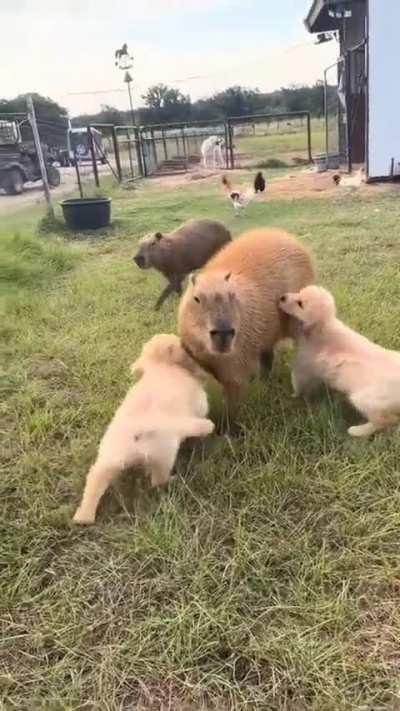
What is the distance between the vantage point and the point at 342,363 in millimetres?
2820

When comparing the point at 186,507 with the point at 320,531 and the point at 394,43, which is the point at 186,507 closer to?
the point at 320,531

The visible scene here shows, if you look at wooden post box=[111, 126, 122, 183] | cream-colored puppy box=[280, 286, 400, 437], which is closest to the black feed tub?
wooden post box=[111, 126, 122, 183]

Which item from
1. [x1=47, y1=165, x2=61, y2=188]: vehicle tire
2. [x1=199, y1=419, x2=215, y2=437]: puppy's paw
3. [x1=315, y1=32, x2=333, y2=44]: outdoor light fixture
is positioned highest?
[x1=315, y1=32, x2=333, y2=44]: outdoor light fixture

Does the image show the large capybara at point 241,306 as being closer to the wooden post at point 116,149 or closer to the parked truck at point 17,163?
the parked truck at point 17,163

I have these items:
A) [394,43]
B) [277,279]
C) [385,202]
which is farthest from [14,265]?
[394,43]

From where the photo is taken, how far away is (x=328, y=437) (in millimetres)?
2703

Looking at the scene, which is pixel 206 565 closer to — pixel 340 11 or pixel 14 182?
pixel 14 182

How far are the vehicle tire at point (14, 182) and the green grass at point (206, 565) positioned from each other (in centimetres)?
670

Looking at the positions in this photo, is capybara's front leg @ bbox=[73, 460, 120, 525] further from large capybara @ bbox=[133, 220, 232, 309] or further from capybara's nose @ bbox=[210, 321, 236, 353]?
large capybara @ bbox=[133, 220, 232, 309]

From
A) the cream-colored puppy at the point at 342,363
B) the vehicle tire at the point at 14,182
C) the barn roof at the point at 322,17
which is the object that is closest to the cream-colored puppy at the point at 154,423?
the cream-colored puppy at the point at 342,363

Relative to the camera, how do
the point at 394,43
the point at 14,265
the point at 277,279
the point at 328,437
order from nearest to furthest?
1. the point at 328,437
2. the point at 277,279
3. the point at 14,265
4. the point at 394,43

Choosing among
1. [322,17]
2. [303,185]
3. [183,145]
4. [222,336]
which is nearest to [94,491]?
[222,336]

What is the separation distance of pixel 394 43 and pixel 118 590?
11273 mm

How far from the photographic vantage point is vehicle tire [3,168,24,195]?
9555 millimetres
